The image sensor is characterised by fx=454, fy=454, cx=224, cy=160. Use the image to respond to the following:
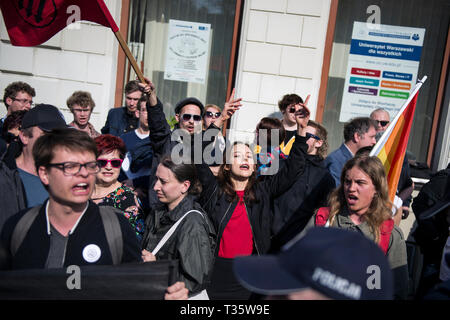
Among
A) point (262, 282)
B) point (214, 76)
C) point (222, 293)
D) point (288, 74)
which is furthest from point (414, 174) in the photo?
point (262, 282)

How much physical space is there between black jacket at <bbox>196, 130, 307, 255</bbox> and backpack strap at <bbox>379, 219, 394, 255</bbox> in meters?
0.96

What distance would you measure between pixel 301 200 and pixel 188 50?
4307 mm

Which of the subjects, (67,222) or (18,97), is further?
(18,97)

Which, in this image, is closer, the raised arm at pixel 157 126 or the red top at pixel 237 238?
the red top at pixel 237 238

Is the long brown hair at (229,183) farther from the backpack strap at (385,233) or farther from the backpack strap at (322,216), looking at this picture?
the backpack strap at (385,233)

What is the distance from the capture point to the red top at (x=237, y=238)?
12.1ft

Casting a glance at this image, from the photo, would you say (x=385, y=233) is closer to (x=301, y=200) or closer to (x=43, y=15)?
(x=301, y=200)

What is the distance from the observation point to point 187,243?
3066 mm

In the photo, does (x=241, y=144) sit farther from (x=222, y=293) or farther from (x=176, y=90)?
(x=176, y=90)

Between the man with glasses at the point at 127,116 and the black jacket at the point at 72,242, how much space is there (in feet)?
13.4

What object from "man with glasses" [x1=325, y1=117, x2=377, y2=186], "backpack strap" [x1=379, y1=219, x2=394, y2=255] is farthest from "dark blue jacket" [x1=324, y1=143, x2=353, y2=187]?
"backpack strap" [x1=379, y1=219, x2=394, y2=255]

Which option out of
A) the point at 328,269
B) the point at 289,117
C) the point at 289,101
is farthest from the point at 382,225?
the point at 289,101

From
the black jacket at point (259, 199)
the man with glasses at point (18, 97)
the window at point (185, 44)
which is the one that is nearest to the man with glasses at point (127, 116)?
the man with glasses at point (18, 97)

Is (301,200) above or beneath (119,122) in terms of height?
beneath
